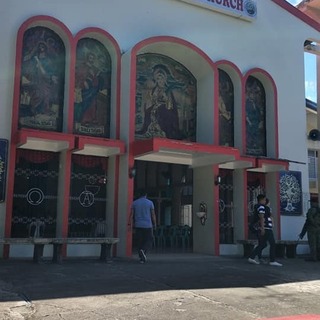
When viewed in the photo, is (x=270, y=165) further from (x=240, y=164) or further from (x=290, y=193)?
(x=290, y=193)

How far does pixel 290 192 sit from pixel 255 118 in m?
2.85

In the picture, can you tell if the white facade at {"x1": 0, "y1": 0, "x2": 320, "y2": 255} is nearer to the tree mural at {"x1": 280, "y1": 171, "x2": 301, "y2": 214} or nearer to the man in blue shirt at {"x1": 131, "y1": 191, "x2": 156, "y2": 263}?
the tree mural at {"x1": 280, "y1": 171, "x2": 301, "y2": 214}

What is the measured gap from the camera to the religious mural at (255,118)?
16188 mm

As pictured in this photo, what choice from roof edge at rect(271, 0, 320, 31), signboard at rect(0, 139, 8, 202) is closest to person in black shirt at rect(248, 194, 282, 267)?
signboard at rect(0, 139, 8, 202)

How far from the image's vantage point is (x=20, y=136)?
1145cm

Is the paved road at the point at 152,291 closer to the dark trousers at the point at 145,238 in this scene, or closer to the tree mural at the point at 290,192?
the dark trousers at the point at 145,238

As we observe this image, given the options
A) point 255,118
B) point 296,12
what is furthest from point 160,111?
point 296,12

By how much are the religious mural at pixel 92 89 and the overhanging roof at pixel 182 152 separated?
1.29 metres

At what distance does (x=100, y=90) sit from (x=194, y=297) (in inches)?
299

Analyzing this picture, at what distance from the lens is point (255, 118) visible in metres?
16.4

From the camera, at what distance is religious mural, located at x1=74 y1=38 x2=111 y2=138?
1316 cm

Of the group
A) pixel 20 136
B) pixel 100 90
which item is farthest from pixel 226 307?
pixel 100 90

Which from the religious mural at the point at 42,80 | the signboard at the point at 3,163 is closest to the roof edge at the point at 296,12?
the religious mural at the point at 42,80

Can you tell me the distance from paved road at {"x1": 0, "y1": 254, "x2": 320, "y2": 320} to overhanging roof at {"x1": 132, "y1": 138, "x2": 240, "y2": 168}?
302cm
